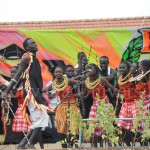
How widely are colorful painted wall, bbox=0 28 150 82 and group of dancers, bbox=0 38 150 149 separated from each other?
0.59 ft

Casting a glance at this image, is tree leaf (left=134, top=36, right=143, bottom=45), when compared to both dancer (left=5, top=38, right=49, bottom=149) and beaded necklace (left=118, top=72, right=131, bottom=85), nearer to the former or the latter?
beaded necklace (left=118, top=72, right=131, bottom=85)

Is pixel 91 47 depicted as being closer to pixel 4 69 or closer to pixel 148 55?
pixel 148 55

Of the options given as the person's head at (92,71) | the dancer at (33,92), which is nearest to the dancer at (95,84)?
the person's head at (92,71)

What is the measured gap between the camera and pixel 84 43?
10.1 m

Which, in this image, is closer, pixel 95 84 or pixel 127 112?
pixel 127 112

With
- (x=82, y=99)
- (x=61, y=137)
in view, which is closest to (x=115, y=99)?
(x=82, y=99)

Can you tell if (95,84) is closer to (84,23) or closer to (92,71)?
(92,71)

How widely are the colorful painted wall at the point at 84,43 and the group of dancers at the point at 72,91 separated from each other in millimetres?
179

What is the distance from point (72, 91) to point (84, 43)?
1.28 meters

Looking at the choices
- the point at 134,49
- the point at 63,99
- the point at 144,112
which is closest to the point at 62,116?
the point at 63,99

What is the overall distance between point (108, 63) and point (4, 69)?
6.96ft

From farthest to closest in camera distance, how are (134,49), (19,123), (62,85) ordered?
(134,49)
(19,123)
(62,85)

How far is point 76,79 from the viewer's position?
9469 mm

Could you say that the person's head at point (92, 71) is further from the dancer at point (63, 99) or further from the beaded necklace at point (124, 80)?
the beaded necklace at point (124, 80)
